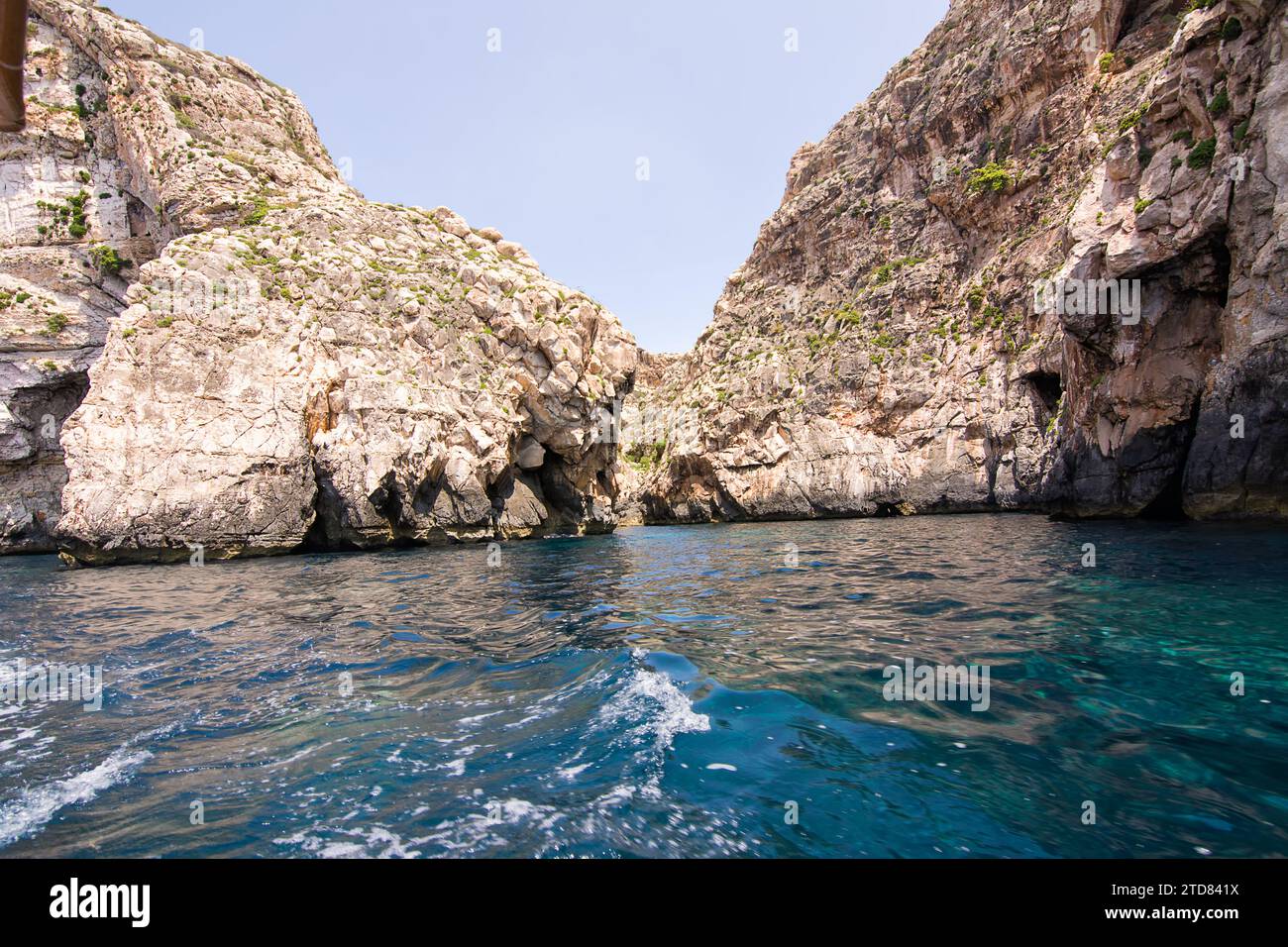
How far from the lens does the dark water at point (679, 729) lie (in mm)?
3816

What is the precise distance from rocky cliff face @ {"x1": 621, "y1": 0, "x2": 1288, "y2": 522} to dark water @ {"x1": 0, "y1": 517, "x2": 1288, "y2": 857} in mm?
14239

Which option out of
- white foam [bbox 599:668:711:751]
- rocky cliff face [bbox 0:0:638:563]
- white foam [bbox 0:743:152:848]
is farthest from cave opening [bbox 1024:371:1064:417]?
white foam [bbox 0:743:152:848]

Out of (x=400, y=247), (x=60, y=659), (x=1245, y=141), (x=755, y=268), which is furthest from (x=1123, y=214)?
(x=755, y=268)

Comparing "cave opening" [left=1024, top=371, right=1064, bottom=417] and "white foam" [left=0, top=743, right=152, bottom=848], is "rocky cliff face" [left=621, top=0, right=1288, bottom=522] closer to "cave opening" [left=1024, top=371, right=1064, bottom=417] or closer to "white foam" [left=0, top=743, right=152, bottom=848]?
"cave opening" [left=1024, top=371, right=1064, bottom=417]

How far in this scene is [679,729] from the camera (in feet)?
→ 18.4

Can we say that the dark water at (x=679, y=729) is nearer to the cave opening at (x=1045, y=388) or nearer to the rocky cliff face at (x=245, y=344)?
the rocky cliff face at (x=245, y=344)

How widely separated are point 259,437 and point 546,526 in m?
18.3

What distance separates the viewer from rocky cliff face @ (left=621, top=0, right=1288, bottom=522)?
1947 cm

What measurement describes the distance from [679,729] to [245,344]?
32.5 m

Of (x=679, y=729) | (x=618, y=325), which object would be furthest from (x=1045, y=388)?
(x=679, y=729)

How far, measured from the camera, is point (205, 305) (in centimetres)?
2839

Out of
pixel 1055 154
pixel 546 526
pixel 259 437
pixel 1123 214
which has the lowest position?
pixel 546 526

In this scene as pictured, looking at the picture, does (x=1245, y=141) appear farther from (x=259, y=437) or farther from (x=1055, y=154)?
(x=259, y=437)

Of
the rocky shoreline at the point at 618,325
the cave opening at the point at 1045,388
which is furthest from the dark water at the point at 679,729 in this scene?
the cave opening at the point at 1045,388
